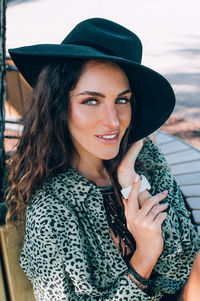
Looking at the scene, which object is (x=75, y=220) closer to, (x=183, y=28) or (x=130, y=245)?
(x=130, y=245)

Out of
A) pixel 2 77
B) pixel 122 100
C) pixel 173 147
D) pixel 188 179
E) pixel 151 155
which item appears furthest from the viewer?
pixel 173 147

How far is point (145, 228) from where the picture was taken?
1.71 meters

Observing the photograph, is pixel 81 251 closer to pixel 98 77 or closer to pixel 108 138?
pixel 108 138

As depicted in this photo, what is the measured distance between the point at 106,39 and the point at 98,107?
0.91ft

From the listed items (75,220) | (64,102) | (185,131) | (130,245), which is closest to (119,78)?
(64,102)

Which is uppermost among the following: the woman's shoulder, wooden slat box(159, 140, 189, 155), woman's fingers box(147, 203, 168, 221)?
the woman's shoulder

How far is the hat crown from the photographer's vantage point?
165cm

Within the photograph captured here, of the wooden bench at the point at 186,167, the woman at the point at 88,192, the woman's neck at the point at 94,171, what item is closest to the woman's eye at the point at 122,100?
the woman at the point at 88,192

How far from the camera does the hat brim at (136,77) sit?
1521 mm

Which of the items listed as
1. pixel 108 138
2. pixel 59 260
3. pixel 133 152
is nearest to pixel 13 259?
pixel 59 260

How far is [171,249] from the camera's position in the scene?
1819 mm

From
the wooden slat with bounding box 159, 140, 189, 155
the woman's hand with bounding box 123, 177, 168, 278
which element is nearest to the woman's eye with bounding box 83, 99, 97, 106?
the woman's hand with bounding box 123, 177, 168, 278

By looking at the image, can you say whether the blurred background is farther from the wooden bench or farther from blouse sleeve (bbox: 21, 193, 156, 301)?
blouse sleeve (bbox: 21, 193, 156, 301)

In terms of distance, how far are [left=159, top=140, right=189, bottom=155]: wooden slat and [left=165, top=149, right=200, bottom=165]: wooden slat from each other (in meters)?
0.06
